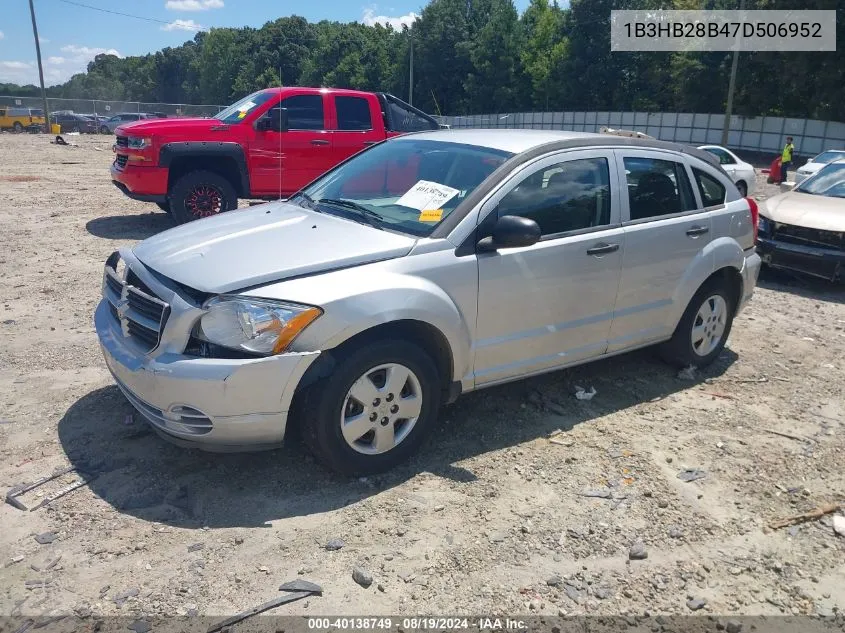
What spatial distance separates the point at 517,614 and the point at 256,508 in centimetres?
136

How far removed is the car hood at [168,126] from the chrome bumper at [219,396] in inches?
268

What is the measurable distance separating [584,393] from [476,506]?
1671 mm

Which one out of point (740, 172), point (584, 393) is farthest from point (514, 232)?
point (740, 172)

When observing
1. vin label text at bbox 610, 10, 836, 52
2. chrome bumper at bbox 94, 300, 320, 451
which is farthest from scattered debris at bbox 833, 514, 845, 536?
vin label text at bbox 610, 10, 836, 52

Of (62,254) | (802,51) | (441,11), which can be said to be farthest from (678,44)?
(62,254)

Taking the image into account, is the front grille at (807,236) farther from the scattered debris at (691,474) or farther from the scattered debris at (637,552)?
the scattered debris at (637,552)

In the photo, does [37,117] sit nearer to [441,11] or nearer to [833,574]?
[441,11]

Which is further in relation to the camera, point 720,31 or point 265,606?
point 720,31

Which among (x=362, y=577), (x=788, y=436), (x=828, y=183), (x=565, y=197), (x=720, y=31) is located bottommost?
(x=788, y=436)

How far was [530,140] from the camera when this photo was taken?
4.32 meters

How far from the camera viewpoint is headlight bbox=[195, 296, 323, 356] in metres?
3.17

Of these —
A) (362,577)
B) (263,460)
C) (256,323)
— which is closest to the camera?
(362,577)

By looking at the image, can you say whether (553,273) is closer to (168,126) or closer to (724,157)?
(168,126)

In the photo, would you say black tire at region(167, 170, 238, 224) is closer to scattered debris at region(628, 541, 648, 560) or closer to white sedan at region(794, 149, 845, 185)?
scattered debris at region(628, 541, 648, 560)
